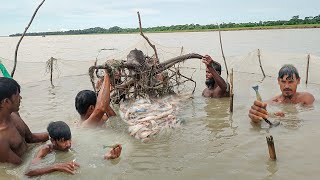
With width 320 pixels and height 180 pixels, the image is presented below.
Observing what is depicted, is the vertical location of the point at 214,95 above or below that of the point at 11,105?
below

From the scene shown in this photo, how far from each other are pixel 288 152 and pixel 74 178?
106 inches

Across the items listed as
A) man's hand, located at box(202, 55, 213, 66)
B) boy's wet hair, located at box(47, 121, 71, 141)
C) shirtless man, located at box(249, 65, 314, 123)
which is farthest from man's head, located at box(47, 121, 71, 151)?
man's hand, located at box(202, 55, 213, 66)

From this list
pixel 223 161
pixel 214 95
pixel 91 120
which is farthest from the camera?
pixel 214 95

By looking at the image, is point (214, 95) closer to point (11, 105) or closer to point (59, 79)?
point (11, 105)

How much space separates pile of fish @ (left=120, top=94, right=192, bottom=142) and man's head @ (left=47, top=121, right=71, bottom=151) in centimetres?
139

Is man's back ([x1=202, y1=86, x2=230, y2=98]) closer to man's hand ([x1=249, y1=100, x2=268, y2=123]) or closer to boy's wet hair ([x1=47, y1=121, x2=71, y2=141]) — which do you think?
man's hand ([x1=249, y1=100, x2=268, y2=123])

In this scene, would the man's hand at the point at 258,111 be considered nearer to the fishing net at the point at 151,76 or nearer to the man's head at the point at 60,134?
the fishing net at the point at 151,76

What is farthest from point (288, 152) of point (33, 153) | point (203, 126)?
point (33, 153)

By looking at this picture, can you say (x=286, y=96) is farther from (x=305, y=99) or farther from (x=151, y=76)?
(x=151, y=76)

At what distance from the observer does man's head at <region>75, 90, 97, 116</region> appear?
5.61 m

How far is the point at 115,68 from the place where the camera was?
753 cm

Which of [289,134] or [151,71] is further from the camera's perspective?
[151,71]

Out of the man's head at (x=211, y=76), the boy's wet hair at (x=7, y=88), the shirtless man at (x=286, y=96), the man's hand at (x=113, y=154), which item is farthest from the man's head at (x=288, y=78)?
the boy's wet hair at (x=7, y=88)

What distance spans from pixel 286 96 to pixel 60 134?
4610mm
